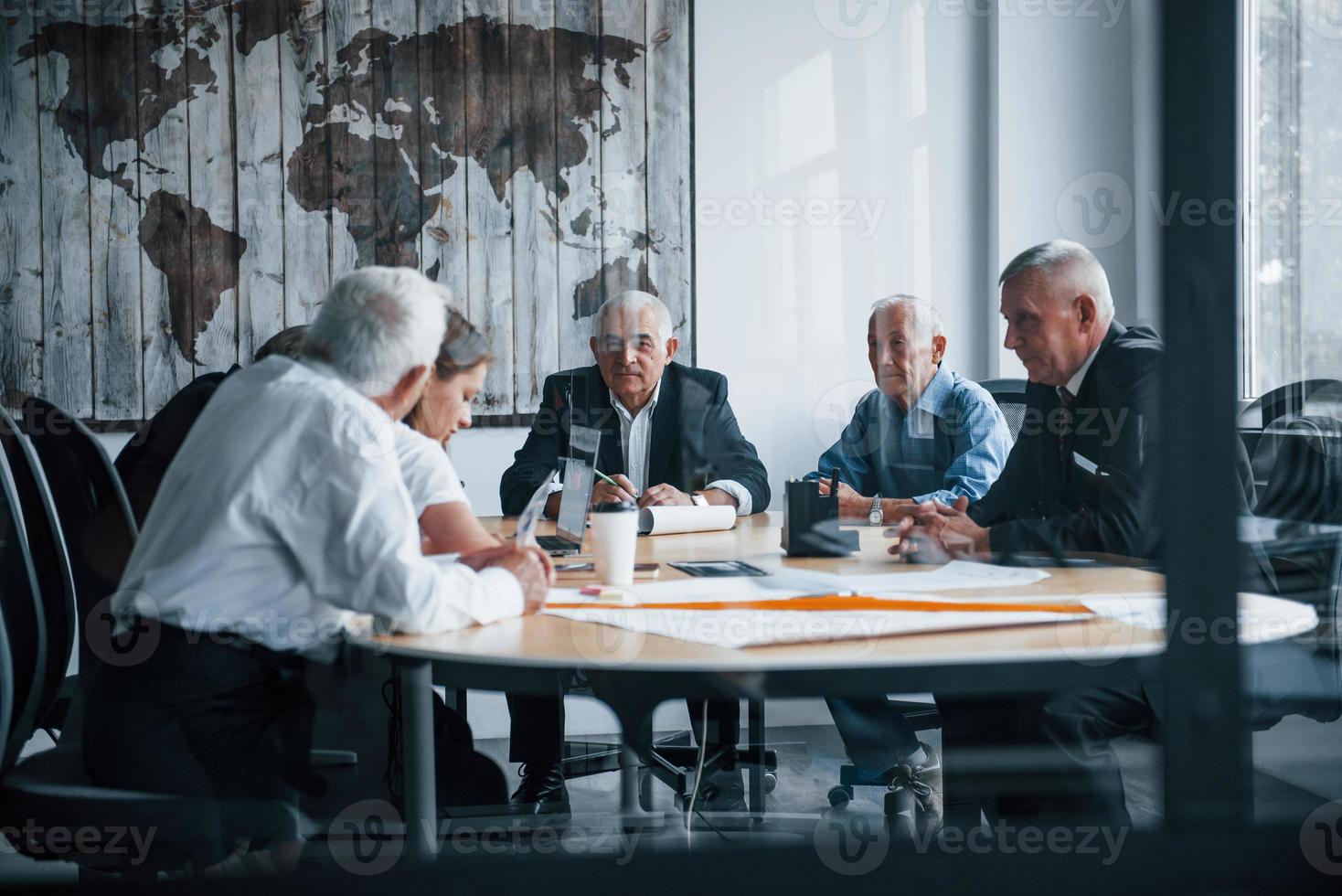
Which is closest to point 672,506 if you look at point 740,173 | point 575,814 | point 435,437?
point 435,437

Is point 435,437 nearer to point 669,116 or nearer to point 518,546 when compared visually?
point 518,546

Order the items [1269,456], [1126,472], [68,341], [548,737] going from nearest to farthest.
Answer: [1126,472]
[1269,456]
[548,737]
[68,341]

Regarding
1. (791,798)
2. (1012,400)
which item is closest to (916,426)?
(1012,400)

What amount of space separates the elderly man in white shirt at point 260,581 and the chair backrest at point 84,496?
1.71ft

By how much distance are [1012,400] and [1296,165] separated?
1008 millimetres

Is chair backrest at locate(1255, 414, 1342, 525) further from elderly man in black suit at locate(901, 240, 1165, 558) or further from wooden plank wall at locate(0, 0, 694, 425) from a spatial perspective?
wooden plank wall at locate(0, 0, 694, 425)

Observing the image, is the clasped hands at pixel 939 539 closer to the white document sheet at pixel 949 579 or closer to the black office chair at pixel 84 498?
the white document sheet at pixel 949 579

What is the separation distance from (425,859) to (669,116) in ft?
9.44

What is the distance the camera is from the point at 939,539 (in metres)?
1.77

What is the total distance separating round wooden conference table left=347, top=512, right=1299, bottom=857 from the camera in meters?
1.04

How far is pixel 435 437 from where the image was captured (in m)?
1.81

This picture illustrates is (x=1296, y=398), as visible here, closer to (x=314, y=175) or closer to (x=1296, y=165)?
(x=1296, y=165)

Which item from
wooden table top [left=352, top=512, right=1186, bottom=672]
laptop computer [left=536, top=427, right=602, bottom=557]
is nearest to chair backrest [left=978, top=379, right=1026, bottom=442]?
laptop computer [left=536, top=427, right=602, bottom=557]

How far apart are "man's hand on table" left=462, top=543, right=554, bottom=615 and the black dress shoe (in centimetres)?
138
